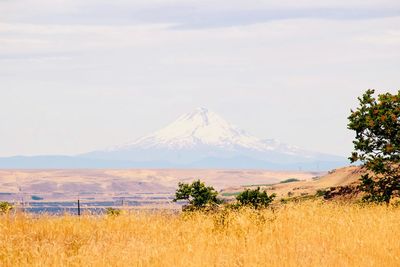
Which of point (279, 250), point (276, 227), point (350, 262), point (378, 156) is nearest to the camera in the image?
point (350, 262)

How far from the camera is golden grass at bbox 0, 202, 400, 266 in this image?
1251 cm

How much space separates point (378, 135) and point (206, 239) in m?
13.9

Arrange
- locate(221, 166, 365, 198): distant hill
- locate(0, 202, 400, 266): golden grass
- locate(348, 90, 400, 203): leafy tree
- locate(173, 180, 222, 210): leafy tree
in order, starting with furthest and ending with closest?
locate(221, 166, 365, 198): distant hill, locate(173, 180, 222, 210): leafy tree, locate(348, 90, 400, 203): leafy tree, locate(0, 202, 400, 266): golden grass

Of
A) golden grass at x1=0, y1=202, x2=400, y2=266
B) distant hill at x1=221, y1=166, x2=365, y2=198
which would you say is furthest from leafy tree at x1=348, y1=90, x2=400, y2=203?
distant hill at x1=221, y1=166, x2=365, y2=198

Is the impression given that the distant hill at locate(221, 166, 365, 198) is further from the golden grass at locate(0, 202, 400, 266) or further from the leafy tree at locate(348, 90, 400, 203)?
the golden grass at locate(0, 202, 400, 266)

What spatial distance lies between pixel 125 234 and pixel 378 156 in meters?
13.5

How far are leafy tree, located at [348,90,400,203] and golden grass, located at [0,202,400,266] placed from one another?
7180 millimetres

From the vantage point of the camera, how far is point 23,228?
16234mm

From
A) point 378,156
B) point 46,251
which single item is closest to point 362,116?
point 378,156

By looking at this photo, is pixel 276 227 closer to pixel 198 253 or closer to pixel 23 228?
pixel 198 253

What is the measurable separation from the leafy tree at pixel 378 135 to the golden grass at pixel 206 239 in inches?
283

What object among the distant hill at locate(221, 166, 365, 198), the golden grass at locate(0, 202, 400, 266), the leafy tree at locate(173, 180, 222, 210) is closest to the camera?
the golden grass at locate(0, 202, 400, 266)

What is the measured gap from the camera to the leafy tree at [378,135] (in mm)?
26172

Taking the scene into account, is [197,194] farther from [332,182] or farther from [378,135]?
[332,182]
